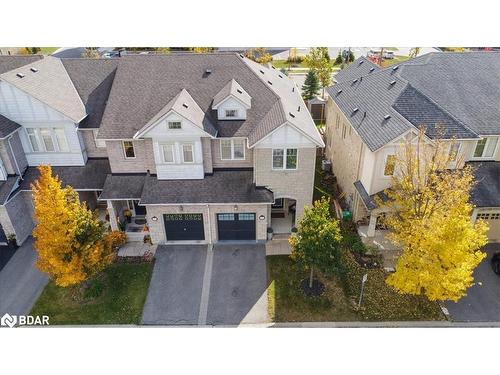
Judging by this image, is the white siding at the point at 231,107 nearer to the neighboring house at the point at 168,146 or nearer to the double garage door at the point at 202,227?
the neighboring house at the point at 168,146

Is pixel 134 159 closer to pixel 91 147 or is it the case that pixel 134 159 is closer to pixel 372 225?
pixel 91 147

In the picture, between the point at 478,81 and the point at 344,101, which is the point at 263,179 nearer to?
the point at 344,101

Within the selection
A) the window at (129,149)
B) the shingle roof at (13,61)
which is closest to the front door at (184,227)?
the window at (129,149)

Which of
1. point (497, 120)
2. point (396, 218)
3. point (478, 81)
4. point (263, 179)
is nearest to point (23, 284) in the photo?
point (263, 179)

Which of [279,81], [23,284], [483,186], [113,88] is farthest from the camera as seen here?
[279,81]

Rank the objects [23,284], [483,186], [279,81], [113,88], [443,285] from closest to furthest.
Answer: [443,285] < [23,284] < [483,186] < [113,88] < [279,81]
